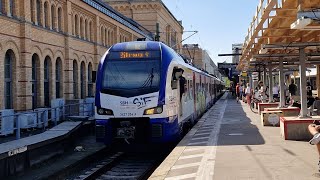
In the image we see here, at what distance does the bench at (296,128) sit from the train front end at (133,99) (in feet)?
10.6

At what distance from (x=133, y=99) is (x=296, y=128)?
4.67 m

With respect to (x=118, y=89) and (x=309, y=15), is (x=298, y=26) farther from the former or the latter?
(x=118, y=89)

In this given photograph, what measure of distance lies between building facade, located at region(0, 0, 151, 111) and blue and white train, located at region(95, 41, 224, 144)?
7.39 m

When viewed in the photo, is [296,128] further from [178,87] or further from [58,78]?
[58,78]

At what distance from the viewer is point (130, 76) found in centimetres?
1311

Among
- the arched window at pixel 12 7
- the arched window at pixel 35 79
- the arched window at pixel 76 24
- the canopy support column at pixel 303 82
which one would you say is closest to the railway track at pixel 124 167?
the canopy support column at pixel 303 82

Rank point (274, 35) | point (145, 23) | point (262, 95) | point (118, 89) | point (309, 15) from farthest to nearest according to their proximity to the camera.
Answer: point (145, 23) → point (262, 95) → point (274, 35) → point (118, 89) → point (309, 15)

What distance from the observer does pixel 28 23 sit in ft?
67.1

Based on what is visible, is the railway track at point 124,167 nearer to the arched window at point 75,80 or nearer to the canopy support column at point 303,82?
the canopy support column at point 303,82

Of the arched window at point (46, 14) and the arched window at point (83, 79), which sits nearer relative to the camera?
the arched window at point (46, 14)

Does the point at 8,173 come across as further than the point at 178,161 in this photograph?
Yes

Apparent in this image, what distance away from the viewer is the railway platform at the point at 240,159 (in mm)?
8289

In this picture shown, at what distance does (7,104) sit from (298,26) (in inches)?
569

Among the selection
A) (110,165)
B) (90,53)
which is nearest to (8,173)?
(110,165)
